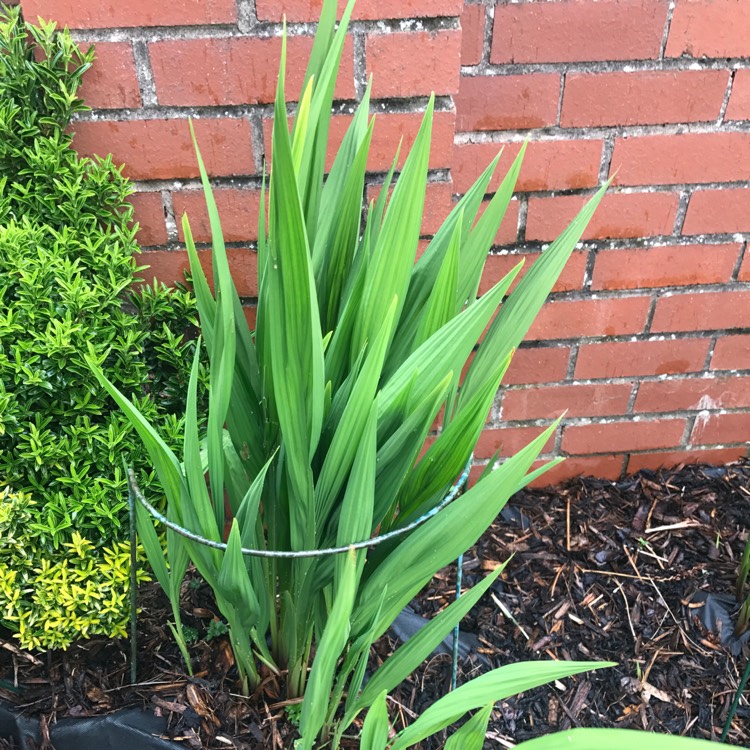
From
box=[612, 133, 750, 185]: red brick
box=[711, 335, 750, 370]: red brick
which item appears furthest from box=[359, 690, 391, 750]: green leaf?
Answer: box=[711, 335, 750, 370]: red brick

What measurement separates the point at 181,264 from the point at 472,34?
25.1 inches

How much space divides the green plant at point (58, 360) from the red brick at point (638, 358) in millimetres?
883

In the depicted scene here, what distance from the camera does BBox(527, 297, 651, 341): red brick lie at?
58.0 inches

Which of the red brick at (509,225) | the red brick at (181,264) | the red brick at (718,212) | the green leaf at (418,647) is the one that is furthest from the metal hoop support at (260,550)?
the red brick at (718,212)

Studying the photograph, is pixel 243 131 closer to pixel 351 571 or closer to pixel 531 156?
pixel 531 156

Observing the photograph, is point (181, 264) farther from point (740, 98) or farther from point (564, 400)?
point (740, 98)

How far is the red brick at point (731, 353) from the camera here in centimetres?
155

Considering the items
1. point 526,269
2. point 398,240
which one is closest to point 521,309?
point 398,240

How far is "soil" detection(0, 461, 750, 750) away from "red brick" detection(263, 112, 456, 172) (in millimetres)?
783

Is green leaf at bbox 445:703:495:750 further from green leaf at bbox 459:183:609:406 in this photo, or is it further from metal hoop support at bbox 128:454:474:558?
green leaf at bbox 459:183:609:406

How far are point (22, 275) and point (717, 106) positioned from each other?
1209mm

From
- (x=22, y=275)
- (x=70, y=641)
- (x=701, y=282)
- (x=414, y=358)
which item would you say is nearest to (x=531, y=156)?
(x=701, y=282)

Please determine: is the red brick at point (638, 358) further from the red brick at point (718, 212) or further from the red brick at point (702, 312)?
the red brick at point (718, 212)

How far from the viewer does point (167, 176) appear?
1.19 m
